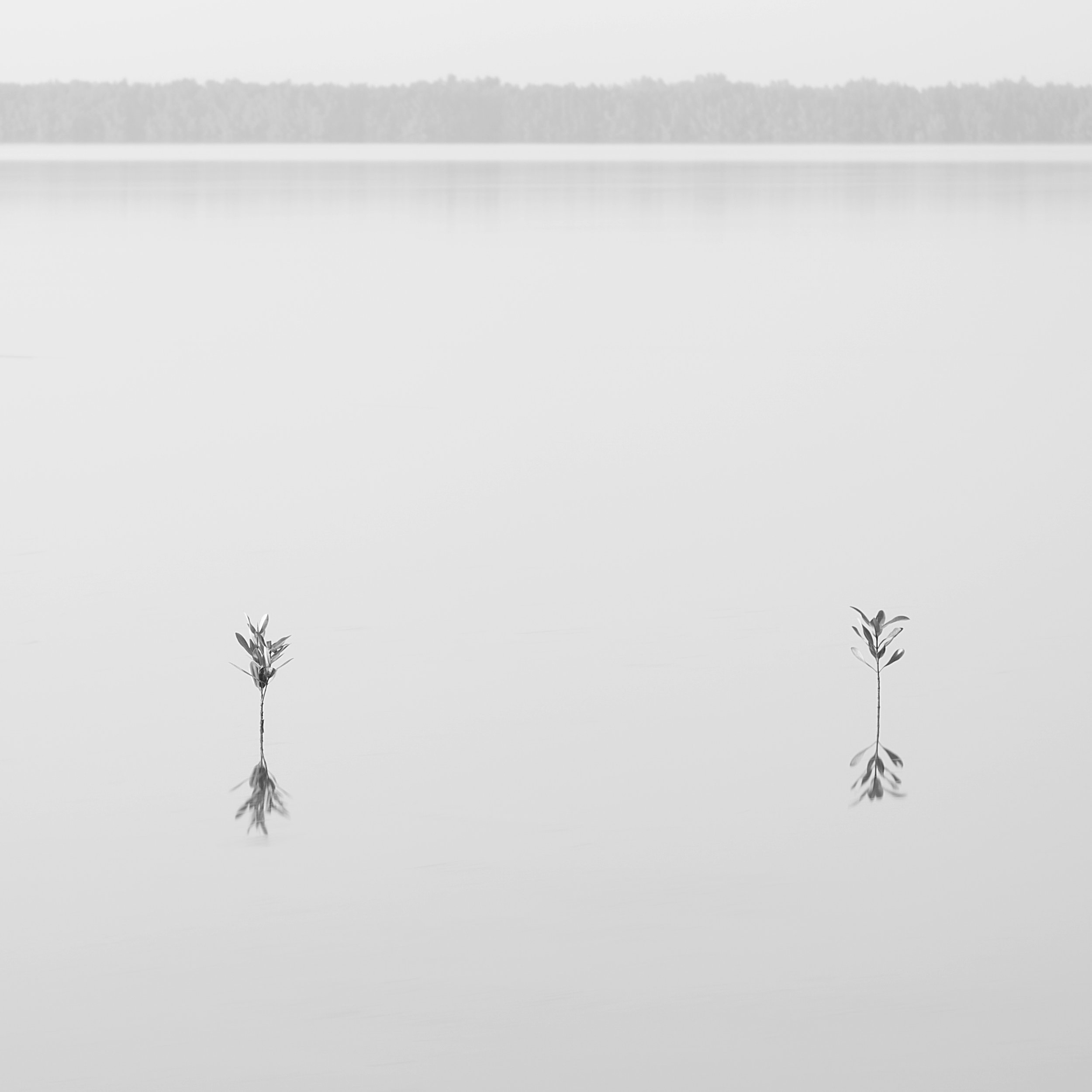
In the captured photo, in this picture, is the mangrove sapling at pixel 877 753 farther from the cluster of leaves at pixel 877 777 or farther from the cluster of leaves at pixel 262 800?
the cluster of leaves at pixel 262 800

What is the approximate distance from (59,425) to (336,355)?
665cm

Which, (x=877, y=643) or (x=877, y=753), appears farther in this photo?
(x=877, y=643)

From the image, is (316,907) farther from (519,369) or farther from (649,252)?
(649,252)

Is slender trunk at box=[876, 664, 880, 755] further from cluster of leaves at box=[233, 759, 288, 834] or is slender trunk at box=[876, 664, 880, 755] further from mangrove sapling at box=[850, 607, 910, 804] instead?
cluster of leaves at box=[233, 759, 288, 834]

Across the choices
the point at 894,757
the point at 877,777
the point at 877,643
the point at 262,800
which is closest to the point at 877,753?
the point at 894,757

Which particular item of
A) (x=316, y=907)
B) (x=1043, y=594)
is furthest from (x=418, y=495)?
(x=316, y=907)

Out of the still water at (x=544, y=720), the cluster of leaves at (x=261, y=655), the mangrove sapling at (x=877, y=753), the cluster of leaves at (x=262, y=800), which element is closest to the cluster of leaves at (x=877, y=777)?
the mangrove sapling at (x=877, y=753)

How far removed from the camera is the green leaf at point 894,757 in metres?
8.38

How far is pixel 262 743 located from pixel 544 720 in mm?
1420

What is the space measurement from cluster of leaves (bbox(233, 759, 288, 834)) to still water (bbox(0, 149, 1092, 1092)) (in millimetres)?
77

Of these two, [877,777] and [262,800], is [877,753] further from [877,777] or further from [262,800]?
[262,800]

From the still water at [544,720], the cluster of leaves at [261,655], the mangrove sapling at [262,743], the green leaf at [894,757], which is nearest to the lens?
the still water at [544,720]

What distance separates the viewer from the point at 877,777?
8211 millimetres

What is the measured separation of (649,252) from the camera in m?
44.6
